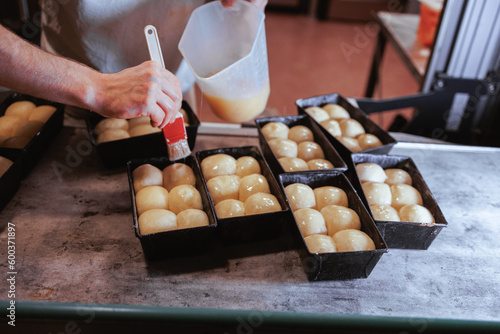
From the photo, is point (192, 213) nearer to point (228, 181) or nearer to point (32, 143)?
point (228, 181)

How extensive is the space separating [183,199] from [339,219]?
0.46m

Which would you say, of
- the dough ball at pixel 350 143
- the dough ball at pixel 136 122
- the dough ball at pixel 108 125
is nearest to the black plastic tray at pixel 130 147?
the dough ball at pixel 108 125

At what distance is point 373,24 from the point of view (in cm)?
608

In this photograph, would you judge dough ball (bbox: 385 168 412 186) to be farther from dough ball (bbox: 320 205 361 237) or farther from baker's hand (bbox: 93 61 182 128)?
baker's hand (bbox: 93 61 182 128)

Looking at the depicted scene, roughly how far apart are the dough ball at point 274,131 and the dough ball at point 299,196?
12.1 inches

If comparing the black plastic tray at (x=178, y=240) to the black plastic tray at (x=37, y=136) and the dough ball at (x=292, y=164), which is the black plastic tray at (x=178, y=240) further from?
the black plastic tray at (x=37, y=136)

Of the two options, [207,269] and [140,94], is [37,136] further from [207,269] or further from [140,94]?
[207,269]

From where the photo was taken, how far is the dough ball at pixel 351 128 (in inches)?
61.1

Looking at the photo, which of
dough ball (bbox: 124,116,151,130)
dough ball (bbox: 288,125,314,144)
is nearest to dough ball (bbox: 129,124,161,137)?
dough ball (bbox: 124,116,151,130)

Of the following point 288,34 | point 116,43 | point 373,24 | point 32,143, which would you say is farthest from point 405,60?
point 373,24

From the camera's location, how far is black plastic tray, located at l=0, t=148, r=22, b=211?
1149mm

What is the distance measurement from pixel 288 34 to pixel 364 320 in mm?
5147

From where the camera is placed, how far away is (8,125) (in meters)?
1.36

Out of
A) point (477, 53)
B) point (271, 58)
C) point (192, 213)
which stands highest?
point (477, 53)
